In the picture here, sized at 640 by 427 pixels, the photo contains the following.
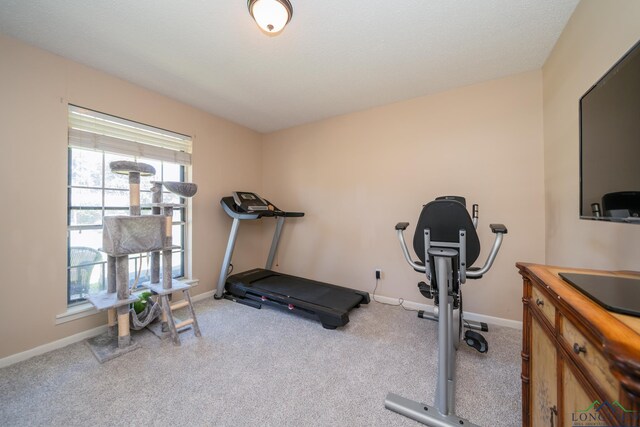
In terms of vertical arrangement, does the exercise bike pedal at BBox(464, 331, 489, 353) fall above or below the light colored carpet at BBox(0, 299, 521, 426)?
above

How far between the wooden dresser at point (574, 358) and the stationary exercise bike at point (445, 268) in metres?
0.34

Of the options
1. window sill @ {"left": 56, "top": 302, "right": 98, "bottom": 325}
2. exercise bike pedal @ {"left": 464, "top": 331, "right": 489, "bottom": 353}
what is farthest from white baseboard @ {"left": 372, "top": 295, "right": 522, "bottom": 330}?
window sill @ {"left": 56, "top": 302, "right": 98, "bottom": 325}

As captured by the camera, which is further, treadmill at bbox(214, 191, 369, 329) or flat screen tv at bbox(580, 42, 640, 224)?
treadmill at bbox(214, 191, 369, 329)

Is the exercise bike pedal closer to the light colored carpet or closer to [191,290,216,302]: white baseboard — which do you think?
the light colored carpet

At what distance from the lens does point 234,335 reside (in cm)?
223

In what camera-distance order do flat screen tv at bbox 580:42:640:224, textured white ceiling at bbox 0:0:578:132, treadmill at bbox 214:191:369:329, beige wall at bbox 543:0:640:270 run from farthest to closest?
1. treadmill at bbox 214:191:369:329
2. textured white ceiling at bbox 0:0:578:132
3. beige wall at bbox 543:0:640:270
4. flat screen tv at bbox 580:42:640:224

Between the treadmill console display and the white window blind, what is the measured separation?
737 millimetres

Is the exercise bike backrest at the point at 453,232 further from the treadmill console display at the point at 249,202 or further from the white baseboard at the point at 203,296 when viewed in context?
the white baseboard at the point at 203,296

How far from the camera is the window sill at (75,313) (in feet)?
6.75

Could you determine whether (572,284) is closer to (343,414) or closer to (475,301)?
(343,414)

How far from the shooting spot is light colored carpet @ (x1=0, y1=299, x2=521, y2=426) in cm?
136

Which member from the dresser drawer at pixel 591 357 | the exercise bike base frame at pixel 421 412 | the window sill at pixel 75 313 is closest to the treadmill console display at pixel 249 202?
the window sill at pixel 75 313

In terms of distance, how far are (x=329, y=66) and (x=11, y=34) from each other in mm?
2483
